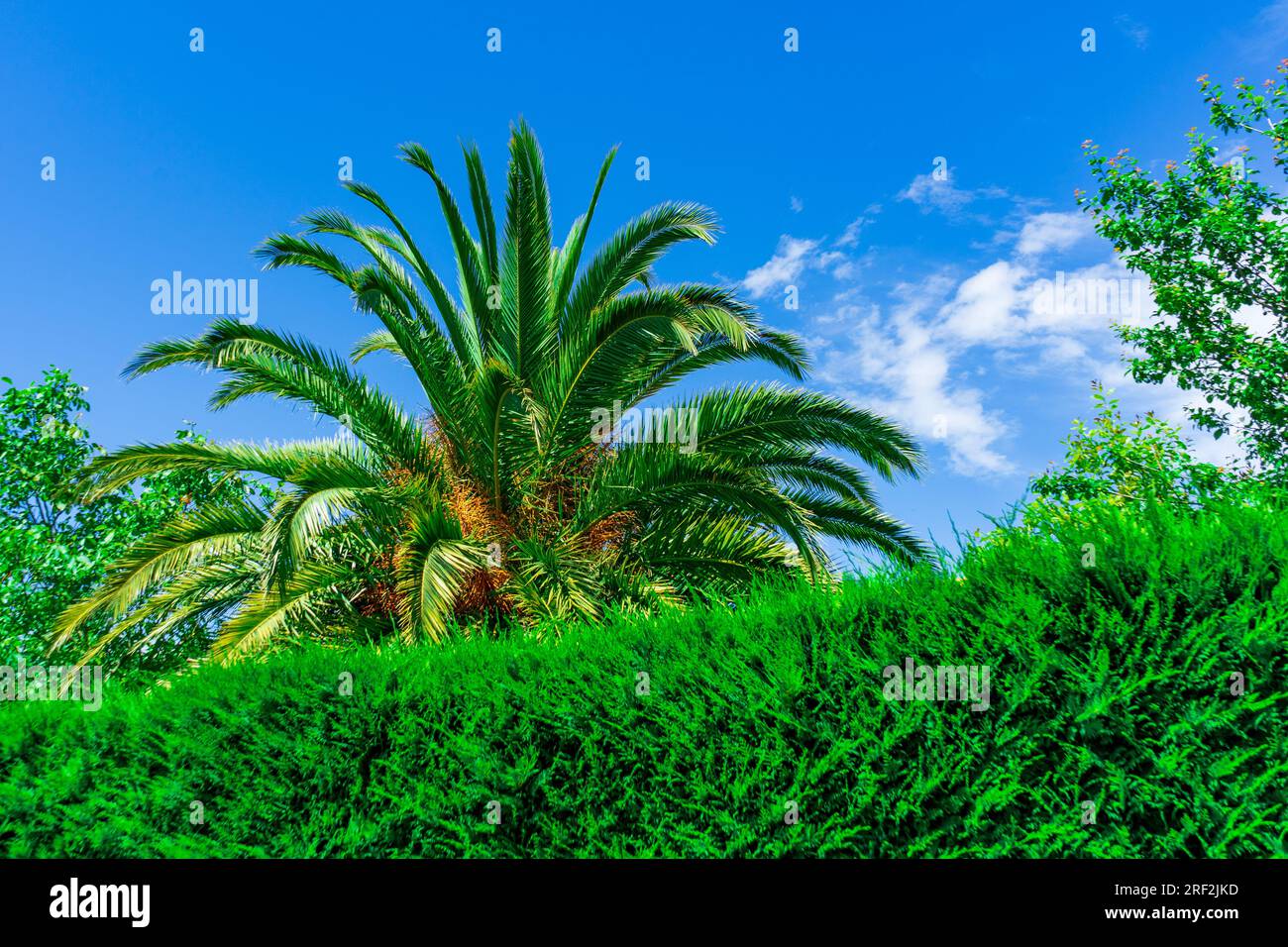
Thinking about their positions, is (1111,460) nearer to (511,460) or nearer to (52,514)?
(511,460)

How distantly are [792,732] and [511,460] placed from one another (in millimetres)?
5734

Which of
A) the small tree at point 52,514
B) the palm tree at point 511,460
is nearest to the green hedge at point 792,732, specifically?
the palm tree at point 511,460

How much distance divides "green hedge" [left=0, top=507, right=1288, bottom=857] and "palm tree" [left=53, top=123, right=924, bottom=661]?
230 centimetres

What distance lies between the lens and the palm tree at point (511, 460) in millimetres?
8625

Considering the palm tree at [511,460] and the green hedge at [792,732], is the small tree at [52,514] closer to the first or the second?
the palm tree at [511,460]

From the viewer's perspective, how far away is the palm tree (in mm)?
8625

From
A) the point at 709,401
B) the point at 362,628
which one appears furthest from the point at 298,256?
the point at 709,401

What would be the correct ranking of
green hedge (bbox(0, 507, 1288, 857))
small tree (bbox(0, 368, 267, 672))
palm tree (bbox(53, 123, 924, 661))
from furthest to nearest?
small tree (bbox(0, 368, 267, 672)) < palm tree (bbox(53, 123, 924, 661)) < green hedge (bbox(0, 507, 1288, 857))

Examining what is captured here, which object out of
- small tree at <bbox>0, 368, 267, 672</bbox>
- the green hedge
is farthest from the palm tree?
small tree at <bbox>0, 368, 267, 672</bbox>

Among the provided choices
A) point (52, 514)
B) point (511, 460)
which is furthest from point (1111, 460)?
point (52, 514)

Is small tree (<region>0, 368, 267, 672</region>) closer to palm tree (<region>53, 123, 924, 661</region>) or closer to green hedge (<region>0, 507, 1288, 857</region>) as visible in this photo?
palm tree (<region>53, 123, 924, 661</region>)
